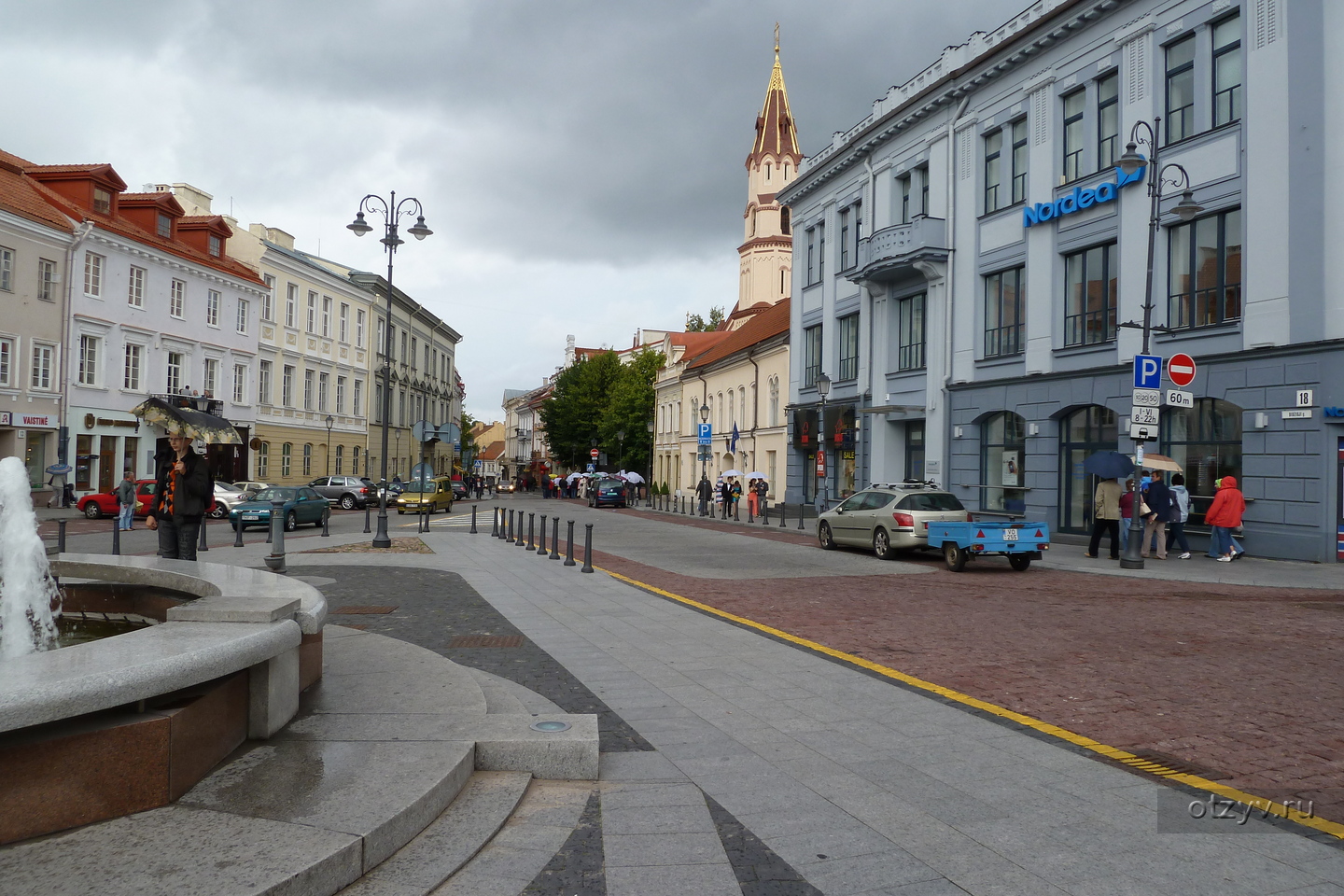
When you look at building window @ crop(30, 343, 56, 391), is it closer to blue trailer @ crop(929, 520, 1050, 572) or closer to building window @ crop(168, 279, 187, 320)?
building window @ crop(168, 279, 187, 320)

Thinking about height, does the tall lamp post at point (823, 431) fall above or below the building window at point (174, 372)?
below

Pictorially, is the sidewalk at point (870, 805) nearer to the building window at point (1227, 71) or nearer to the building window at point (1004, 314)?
the building window at point (1227, 71)

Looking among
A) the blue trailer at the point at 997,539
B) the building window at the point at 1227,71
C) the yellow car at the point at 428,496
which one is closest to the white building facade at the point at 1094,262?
the building window at the point at 1227,71

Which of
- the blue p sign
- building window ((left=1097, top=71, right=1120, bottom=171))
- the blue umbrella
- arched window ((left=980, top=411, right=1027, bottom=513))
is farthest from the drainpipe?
the blue p sign

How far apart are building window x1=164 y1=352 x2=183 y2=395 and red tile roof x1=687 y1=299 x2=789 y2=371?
2659cm

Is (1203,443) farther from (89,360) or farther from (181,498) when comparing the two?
Answer: (89,360)

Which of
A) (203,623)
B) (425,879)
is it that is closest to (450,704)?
(203,623)

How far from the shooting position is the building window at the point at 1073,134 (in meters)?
23.9

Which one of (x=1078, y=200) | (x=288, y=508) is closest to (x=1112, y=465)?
(x=1078, y=200)

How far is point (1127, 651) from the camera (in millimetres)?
8961

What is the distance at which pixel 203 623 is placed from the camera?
15.5ft

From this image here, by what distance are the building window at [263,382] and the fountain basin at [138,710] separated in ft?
152

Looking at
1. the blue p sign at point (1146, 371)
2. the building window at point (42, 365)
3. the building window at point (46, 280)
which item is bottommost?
the blue p sign at point (1146, 371)

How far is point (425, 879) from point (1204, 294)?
2121 cm
